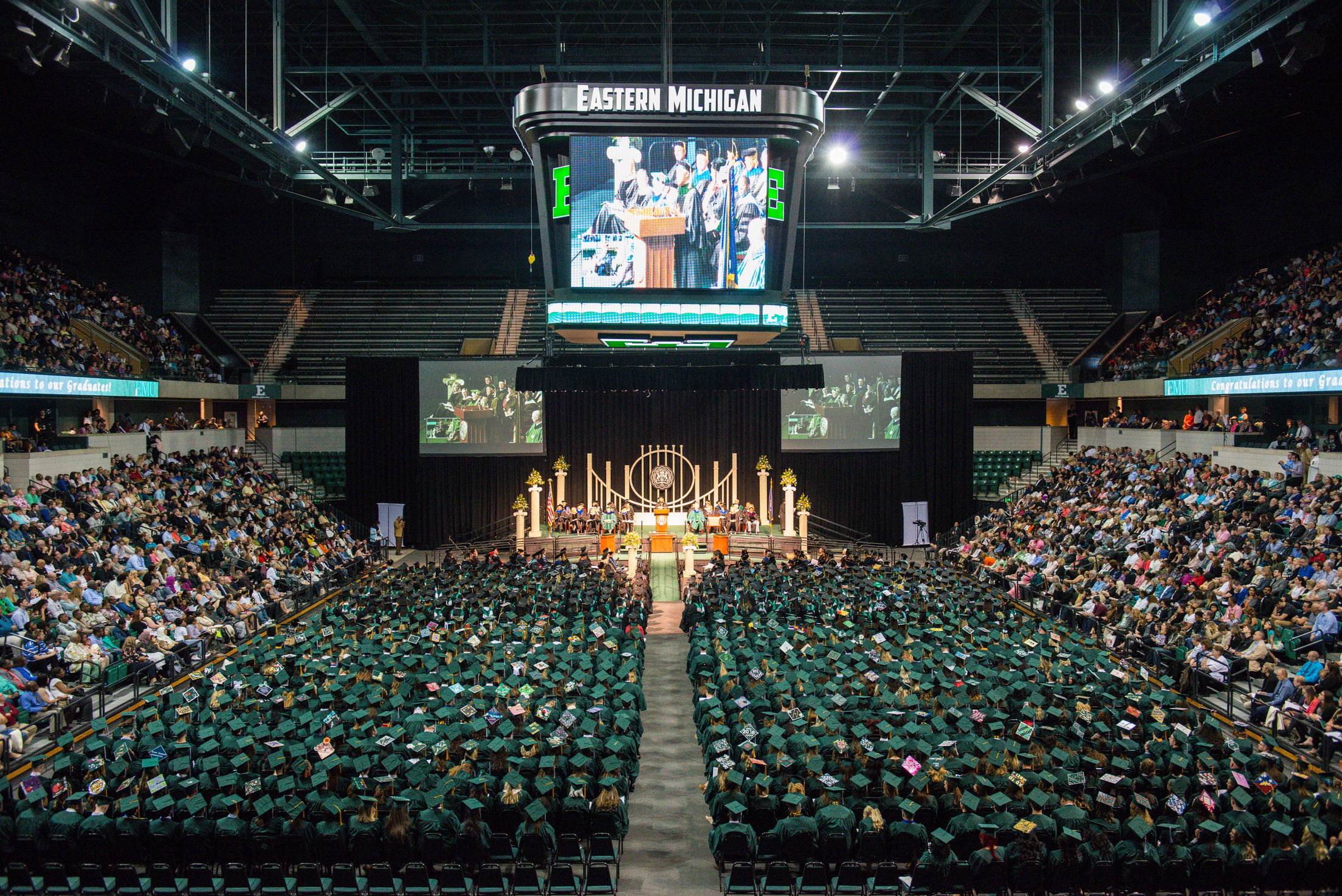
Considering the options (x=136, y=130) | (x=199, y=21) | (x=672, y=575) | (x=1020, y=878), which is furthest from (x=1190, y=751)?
(x=136, y=130)

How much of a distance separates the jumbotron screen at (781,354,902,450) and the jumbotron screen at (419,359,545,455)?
878 cm

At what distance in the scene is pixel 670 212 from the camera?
18.2 metres

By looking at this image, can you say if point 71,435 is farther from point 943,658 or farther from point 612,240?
point 943,658

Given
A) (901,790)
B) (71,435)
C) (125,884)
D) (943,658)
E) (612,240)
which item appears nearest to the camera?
(125,884)

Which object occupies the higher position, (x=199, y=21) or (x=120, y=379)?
(x=199, y=21)

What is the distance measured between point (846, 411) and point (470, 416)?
12.9m

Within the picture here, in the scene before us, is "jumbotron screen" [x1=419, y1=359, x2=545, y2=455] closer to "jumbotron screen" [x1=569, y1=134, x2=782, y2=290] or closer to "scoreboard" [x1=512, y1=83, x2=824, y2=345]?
"scoreboard" [x1=512, y1=83, x2=824, y2=345]

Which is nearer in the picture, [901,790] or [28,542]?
[901,790]

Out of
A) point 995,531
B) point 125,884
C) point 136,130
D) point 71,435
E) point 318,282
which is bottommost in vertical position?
point 125,884

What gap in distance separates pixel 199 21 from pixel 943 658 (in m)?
23.8

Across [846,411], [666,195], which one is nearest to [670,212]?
[666,195]

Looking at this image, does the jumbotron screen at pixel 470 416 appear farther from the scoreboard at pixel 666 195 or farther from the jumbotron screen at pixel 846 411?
the scoreboard at pixel 666 195

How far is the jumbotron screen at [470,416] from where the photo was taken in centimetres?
3269

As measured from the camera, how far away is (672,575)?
2714 centimetres
